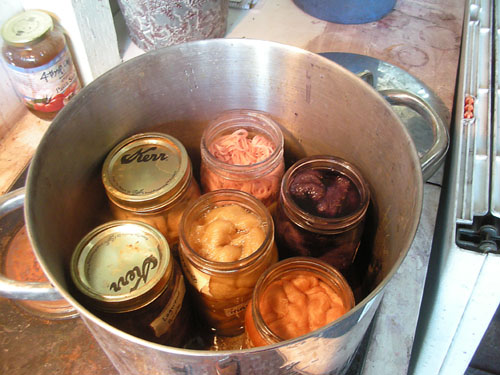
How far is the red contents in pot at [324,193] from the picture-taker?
0.51 metres

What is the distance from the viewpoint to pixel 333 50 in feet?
2.99

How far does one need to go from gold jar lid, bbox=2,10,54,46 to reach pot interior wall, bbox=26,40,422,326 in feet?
0.71

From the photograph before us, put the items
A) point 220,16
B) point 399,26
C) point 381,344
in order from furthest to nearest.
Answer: point 399,26 < point 220,16 < point 381,344

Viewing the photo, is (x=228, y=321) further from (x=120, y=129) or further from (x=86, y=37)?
(x=86, y=37)

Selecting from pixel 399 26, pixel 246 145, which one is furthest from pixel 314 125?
pixel 399 26

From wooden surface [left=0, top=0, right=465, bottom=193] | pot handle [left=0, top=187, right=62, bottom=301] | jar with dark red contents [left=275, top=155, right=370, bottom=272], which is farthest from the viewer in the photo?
wooden surface [left=0, top=0, right=465, bottom=193]

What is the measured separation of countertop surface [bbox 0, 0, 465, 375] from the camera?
0.56 m

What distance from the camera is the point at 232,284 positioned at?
1.54ft

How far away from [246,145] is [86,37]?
0.37 m

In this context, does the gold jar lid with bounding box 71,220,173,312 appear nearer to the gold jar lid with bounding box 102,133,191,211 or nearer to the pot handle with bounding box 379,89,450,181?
the gold jar lid with bounding box 102,133,191,211

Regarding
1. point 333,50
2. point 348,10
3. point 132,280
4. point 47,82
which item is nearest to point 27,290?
point 132,280

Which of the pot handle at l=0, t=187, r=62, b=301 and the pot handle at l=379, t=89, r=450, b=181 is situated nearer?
the pot handle at l=0, t=187, r=62, b=301

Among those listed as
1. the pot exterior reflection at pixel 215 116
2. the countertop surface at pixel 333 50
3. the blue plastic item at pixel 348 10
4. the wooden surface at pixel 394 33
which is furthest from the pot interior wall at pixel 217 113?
the blue plastic item at pixel 348 10

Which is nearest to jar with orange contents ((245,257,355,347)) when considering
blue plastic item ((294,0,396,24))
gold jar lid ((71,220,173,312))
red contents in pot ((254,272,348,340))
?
red contents in pot ((254,272,348,340))
